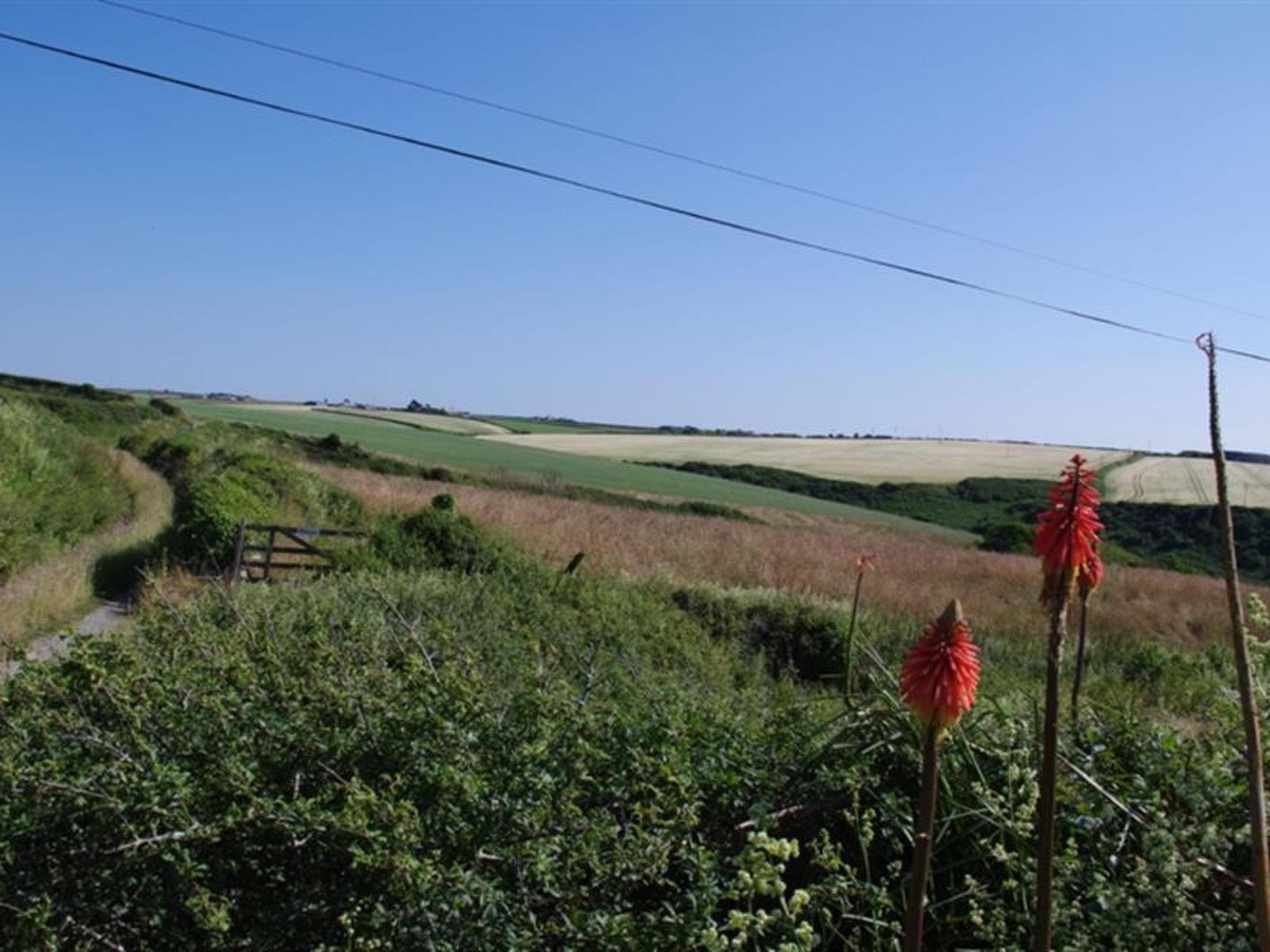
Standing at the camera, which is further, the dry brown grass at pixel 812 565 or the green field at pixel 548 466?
the green field at pixel 548 466

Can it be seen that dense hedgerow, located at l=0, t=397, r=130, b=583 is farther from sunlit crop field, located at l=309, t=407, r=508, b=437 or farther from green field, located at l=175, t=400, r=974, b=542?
sunlit crop field, located at l=309, t=407, r=508, b=437

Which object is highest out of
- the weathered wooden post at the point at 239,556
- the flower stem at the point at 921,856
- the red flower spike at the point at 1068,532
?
the red flower spike at the point at 1068,532

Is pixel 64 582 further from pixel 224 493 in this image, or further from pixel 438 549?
pixel 224 493

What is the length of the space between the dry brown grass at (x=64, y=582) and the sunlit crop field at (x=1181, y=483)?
118 feet

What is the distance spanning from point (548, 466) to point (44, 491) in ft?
115

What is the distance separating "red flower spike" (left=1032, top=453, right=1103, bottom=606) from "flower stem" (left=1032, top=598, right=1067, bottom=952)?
9 cm

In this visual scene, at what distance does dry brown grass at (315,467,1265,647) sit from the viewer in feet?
65.8

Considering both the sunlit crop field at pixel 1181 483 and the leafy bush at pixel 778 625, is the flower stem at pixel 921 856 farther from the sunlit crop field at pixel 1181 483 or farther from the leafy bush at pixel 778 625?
the sunlit crop field at pixel 1181 483

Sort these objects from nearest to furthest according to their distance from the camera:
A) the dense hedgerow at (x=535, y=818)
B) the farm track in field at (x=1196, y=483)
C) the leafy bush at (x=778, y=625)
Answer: the dense hedgerow at (x=535, y=818), the leafy bush at (x=778, y=625), the farm track in field at (x=1196, y=483)

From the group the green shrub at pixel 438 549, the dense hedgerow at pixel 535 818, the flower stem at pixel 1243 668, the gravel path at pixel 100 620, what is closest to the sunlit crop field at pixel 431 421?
the green shrub at pixel 438 549

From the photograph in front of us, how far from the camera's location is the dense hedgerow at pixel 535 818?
7.81 ft

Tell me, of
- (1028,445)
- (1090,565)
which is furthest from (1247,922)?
(1028,445)

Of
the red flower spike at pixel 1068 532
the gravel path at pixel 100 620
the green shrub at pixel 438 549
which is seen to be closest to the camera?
the red flower spike at pixel 1068 532

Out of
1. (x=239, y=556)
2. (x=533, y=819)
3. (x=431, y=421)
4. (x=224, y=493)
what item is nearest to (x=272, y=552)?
(x=239, y=556)
